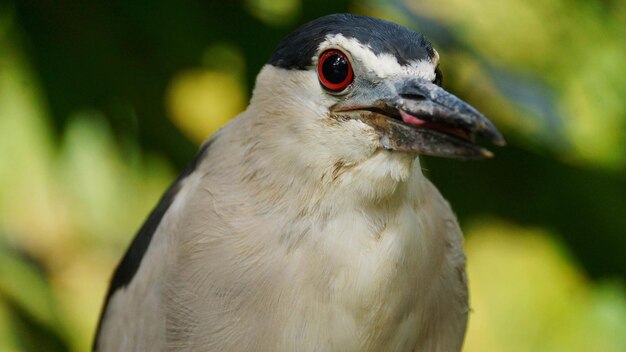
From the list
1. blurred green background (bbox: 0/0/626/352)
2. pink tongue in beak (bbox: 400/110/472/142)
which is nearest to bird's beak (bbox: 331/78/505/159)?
pink tongue in beak (bbox: 400/110/472/142)

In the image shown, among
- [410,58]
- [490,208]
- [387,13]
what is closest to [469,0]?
[387,13]

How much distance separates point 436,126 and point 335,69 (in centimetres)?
25

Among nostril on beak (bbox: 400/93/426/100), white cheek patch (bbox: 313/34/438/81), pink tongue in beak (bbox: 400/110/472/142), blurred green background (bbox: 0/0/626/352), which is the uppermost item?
white cheek patch (bbox: 313/34/438/81)

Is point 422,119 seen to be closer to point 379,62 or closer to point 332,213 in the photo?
point 379,62

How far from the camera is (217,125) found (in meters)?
4.20

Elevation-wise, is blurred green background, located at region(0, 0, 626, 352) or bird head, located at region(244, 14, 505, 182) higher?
bird head, located at region(244, 14, 505, 182)

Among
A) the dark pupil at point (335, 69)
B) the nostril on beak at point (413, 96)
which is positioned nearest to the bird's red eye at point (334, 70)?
the dark pupil at point (335, 69)

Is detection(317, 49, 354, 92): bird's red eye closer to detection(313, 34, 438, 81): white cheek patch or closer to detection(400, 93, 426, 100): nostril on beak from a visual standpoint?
detection(313, 34, 438, 81): white cheek patch

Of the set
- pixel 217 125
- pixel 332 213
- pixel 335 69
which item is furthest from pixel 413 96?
pixel 217 125

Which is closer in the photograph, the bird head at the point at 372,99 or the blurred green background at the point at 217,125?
the bird head at the point at 372,99

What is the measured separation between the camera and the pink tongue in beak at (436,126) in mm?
1773

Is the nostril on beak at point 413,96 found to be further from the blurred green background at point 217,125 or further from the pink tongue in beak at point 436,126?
the blurred green background at point 217,125

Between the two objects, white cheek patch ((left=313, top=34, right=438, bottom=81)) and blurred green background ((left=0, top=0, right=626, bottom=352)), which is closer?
white cheek patch ((left=313, top=34, right=438, bottom=81))

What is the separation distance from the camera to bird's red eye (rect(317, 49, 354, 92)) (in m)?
1.85
